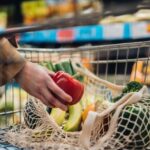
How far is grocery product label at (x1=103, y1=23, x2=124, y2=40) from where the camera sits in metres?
2.68

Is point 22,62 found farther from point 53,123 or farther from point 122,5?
point 122,5

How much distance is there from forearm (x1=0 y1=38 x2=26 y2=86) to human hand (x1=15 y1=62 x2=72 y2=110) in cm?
1

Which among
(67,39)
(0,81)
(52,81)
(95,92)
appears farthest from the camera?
(67,39)

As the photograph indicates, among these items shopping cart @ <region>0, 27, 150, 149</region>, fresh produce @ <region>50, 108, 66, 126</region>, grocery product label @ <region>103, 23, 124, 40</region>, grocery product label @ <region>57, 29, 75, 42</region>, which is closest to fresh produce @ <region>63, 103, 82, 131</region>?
fresh produce @ <region>50, 108, 66, 126</region>

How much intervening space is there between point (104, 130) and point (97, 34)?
1825 millimetres

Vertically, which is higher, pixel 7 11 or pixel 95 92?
pixel 7 11

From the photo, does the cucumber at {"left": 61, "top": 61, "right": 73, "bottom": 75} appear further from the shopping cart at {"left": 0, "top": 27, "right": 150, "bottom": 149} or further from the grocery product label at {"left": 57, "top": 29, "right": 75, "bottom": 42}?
the grocery product label at {"left": 57, "top": 29, "right": 75, "bottom": 42}

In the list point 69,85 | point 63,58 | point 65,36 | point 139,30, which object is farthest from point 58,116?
point 65,36

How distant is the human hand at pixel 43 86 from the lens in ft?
3.20

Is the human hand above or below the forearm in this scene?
below

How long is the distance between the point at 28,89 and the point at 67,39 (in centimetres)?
194

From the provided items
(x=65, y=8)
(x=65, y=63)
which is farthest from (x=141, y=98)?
(x=65, y=8)

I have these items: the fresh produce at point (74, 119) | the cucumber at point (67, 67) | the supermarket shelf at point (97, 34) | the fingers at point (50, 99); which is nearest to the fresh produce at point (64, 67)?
the cucumber at point (67, 67)

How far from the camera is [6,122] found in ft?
4.18
